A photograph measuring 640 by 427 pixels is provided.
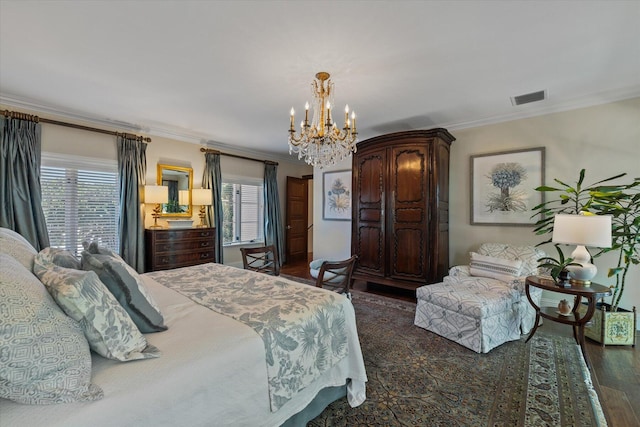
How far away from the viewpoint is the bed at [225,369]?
92cm

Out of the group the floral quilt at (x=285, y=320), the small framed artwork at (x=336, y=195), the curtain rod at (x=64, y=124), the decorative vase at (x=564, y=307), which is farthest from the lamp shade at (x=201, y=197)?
the decorative vase at (x=564, y=307)

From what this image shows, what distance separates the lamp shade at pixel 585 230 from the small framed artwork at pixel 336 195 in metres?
3.31

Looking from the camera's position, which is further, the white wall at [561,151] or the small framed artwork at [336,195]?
the small framed artwork at [336,195]

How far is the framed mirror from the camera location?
15.0ft

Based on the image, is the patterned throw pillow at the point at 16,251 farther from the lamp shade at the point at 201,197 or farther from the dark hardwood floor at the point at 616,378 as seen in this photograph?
the dark hardwood floor at the point at 616,378

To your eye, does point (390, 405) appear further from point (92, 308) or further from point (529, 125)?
point (529, 125)

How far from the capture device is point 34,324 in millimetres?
875

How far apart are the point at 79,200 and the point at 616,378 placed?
590cm

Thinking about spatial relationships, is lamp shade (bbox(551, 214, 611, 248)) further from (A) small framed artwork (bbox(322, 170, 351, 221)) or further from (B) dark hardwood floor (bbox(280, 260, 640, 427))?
(A) small framed artwork (bbox(322, 170, 351, 221))

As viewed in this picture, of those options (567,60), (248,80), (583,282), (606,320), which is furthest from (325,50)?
(606,320)

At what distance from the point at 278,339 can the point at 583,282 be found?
2.62 m

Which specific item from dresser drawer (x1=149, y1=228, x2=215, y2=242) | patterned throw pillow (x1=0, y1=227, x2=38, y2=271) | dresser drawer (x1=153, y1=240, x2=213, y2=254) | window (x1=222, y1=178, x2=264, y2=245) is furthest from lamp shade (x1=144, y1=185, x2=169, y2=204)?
patterned throw pillow (x1=0, y1=227, x2=38, y2=271)

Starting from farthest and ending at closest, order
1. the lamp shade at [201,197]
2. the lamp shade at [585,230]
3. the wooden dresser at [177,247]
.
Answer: the lamp shade at [201,197]
the wooden dresser at [177,247]
the lamp shade at [585,230]

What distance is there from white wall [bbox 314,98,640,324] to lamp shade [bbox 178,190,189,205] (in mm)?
4292
